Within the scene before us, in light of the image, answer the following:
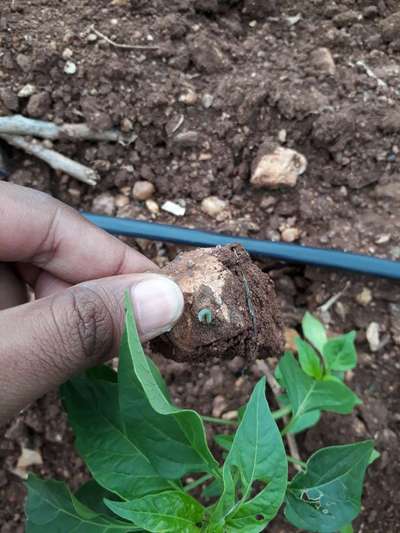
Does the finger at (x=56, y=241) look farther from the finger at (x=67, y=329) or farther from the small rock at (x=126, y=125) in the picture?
the small rock at (x=126, y=125)

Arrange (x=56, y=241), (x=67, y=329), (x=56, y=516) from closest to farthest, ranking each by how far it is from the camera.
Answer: (x=67, y=329) < (x=56, y=516) < (x=56, y=241)

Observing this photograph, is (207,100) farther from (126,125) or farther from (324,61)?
(324,61)

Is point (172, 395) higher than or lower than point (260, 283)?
lower

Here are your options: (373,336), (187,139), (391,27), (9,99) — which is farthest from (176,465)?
(391,27)

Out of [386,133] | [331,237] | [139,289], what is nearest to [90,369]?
[139,289]

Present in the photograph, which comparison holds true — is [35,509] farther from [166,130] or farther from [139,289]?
[166,130]

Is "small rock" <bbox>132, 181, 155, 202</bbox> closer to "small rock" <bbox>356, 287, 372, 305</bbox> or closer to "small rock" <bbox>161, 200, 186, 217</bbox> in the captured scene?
"small rock" <bbox>161, 200, 186, 217</bbox>
